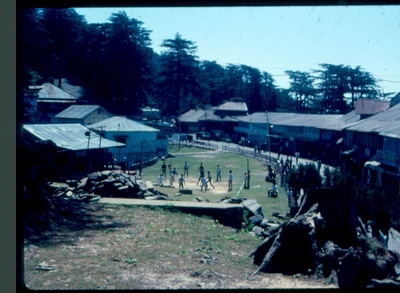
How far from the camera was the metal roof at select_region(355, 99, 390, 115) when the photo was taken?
16.0 m

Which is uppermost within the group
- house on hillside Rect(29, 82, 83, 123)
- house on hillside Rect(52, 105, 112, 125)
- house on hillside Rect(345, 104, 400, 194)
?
house on hillside Rect(29, 82, 83, 123)

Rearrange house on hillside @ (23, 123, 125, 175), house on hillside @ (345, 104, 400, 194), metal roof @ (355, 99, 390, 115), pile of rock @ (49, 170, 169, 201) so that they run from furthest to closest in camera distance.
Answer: metal roof @ (355, 99, 390, 115)
house on hillside @ (345, 104, 400, 194)
house on hillside @ (23, 123, 125, 175)
pile of rock @ (49, 170, 169, 201)

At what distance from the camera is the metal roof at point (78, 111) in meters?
10.5

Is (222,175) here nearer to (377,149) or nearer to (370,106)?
(377,149)

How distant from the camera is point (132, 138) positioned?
14.7 metres

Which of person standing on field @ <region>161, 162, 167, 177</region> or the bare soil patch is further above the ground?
person standing on field @ <region>161, 162, 167, 177</region>

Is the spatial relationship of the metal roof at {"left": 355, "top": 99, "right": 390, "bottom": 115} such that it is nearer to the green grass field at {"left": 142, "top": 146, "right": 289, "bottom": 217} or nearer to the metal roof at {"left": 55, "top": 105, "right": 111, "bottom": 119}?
the green grass field at {"left": 142, "top": 146, "right": 289, "bottom": 217}

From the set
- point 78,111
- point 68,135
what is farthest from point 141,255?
point 68,135

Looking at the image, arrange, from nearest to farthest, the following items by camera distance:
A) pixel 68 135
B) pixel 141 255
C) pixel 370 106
→ pixel 141 255 → pixel 68 135 → pixel 370 106

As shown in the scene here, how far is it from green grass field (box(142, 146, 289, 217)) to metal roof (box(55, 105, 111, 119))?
387 cm

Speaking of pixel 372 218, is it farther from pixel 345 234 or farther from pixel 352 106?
pixel 352 106

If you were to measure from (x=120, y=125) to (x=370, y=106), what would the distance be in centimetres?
1128

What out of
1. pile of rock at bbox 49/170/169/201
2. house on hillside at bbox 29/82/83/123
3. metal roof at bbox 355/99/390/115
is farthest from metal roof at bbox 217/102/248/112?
house on hillside at bbox 29/82/83/123

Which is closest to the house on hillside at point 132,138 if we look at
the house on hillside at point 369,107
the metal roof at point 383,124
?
the metal roof at point 383,124
